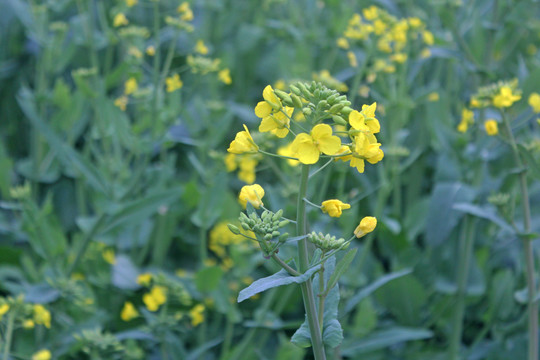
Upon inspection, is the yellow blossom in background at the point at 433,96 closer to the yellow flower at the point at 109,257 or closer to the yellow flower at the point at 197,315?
the yellow flower at the point at 197,315

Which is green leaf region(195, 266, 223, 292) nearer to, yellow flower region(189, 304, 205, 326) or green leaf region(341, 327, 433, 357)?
yellow flower region(189, 304, 205, 326)

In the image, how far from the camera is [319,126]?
1.11 metres

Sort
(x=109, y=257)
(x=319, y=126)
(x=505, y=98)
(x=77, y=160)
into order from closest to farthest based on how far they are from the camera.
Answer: (x=319, y=126)
(x=505, y=98)
(x=77, y=160)
(x=109, y=257)

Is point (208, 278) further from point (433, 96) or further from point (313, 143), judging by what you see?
point (433, 96)

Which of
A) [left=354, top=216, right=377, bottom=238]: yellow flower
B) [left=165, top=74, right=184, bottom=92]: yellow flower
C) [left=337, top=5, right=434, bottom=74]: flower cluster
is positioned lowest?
[left=354, top=216, right=377, bottom=238]: yellow flower

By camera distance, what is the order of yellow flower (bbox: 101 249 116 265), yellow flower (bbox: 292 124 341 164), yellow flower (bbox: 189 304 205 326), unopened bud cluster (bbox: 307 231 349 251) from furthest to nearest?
yellow flower (bbox: 101 249 116 265) → yellow flower (bbox: 189 304 205 326) → unopened bud cluster (bbox: 307 231 349 251) → yellow flower (bbox: 292 124 341 164)

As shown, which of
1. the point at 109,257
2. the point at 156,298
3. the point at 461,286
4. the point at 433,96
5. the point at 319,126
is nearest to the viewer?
the point at 319,126

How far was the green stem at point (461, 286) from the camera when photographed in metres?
2.41

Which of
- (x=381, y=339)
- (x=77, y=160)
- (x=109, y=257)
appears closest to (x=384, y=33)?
(x=381, y=339)

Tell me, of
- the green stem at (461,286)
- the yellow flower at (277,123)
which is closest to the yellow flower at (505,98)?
the green stem at (461,286)

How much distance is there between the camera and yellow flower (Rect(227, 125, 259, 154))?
4.08 ft

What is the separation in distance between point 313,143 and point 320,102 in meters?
0.10

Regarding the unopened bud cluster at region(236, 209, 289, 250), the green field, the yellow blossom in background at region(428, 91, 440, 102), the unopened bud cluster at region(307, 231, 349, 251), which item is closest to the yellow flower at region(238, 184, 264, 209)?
the unopened bud cluster at region(236, 209, 289, 250)

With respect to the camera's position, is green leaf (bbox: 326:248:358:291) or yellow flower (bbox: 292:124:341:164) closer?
yellow flower (bbox: 292:124:341:164)
